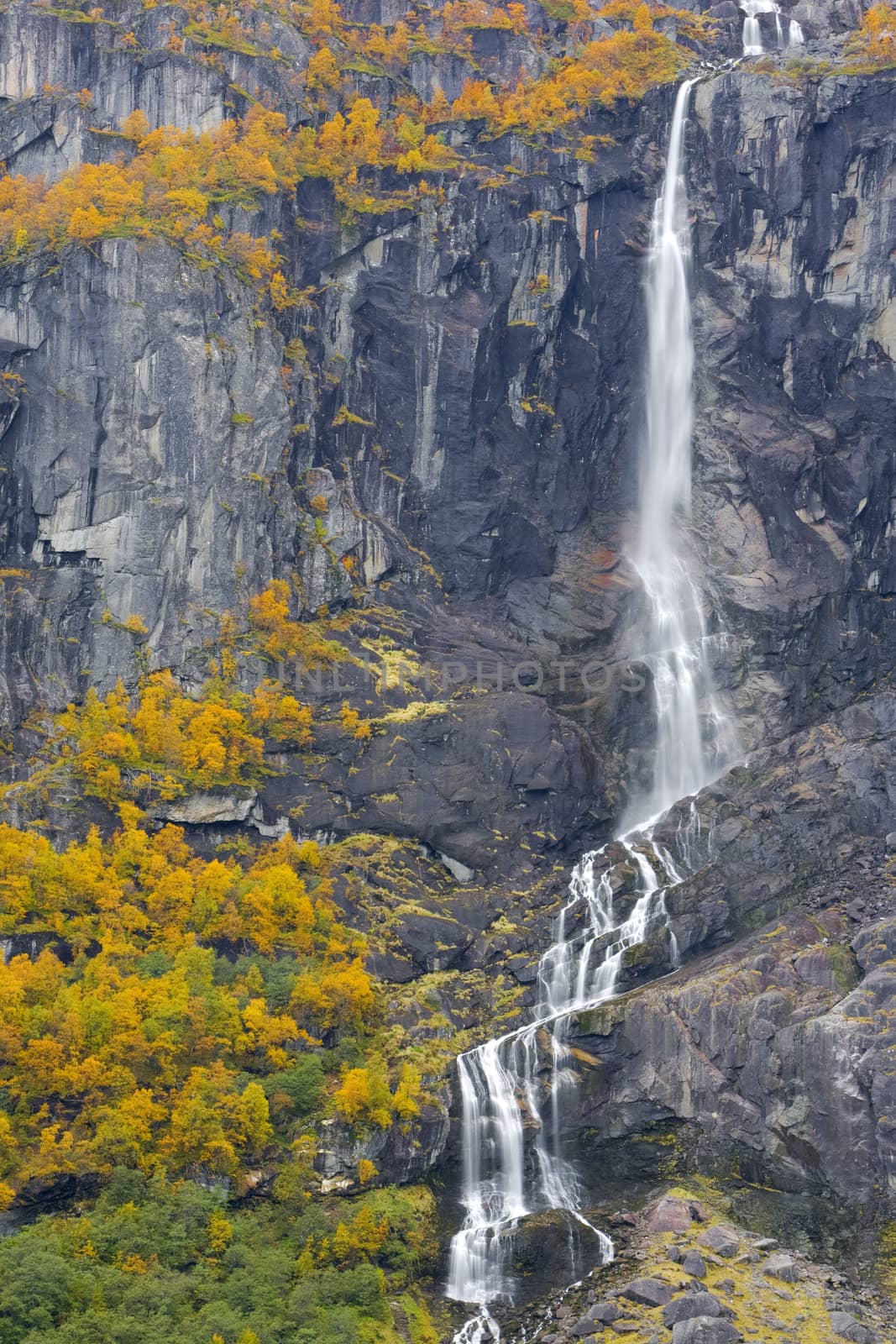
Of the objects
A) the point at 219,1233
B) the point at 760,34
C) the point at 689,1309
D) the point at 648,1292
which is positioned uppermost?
the point at 760,34

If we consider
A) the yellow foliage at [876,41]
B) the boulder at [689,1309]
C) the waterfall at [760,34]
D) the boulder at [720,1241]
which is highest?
the waterfall at [760,34]

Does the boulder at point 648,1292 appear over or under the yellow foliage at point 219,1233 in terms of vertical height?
under

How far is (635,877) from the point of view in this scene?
96.0 metres

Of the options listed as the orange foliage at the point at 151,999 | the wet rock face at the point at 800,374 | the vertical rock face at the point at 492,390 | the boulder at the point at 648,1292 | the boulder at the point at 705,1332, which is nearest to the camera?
the boulder at the point at 705,1332

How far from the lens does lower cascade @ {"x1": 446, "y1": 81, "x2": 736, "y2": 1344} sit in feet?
267

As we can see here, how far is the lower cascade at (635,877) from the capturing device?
81500 millimetres

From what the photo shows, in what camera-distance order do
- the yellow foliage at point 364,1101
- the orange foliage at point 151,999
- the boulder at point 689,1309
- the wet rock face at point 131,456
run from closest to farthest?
the boulder at point 689,1309 → the orange foliage at point 151,999 → the yellow foliage at point 364,1101 → the wet rock face at point 131,456

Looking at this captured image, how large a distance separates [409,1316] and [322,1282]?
4.08m

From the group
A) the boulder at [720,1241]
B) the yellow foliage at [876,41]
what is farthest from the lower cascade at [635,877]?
the yellow foliage at [876,41]

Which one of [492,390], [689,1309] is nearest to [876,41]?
[492,390]

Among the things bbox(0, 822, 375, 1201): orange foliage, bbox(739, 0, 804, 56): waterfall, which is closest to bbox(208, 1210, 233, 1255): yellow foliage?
bbox(0, 822, 375, 1201): orange foliage

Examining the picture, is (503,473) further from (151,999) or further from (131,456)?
(151,999)

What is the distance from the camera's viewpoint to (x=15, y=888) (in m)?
86.9

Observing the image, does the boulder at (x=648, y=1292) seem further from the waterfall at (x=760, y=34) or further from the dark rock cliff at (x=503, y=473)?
the waterfall at (x=760, y=34)
